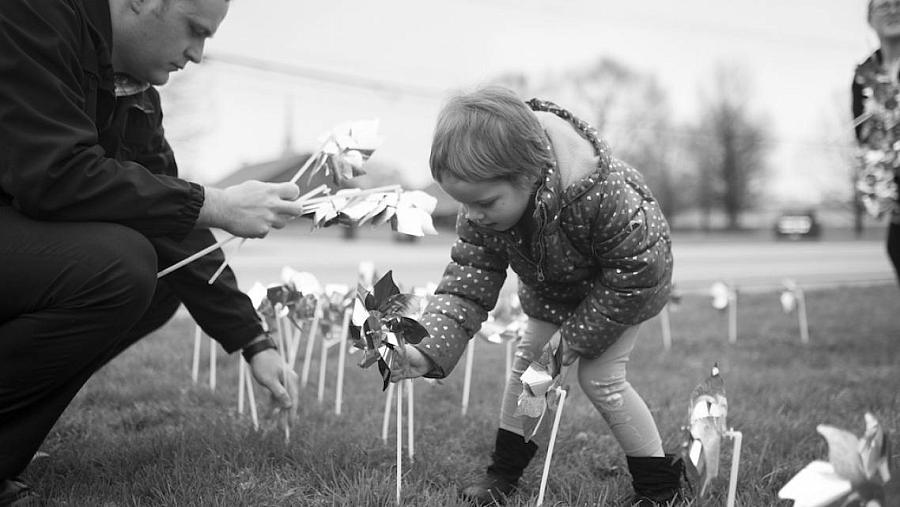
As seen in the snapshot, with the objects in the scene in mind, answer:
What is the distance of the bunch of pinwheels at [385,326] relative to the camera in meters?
2.17

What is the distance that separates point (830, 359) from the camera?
4.86 meters

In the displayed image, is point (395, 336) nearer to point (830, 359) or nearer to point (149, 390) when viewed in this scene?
point (149, 390)

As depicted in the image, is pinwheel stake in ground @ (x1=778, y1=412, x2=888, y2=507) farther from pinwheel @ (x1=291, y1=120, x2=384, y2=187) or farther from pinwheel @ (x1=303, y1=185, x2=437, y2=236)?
pinwheel @ (x1=291, y1=120, x2=384, y2=187)

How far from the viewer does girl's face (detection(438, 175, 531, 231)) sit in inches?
85.9

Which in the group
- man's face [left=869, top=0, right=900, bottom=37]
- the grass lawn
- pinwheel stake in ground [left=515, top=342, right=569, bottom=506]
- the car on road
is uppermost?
man's face [left=869, top=0, right=900, bottom=37]

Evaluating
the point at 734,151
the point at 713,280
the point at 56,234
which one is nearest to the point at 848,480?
the point at 56,234

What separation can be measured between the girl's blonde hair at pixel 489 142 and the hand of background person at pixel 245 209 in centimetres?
45

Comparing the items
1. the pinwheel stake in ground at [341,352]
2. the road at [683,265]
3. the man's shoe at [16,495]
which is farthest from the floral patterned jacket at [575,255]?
the road at [683,265]

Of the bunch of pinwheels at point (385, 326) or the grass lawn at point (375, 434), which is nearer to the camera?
the bunch of pinwheels at point (385, 326)

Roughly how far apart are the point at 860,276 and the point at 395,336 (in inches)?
491

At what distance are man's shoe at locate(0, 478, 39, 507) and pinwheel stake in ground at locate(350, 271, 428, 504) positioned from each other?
0.96m

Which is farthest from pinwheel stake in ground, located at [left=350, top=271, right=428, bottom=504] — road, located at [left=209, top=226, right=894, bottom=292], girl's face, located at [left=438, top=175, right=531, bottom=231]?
road, located at [left=209, top=226, right=894, bottom=292]

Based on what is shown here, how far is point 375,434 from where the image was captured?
291cm

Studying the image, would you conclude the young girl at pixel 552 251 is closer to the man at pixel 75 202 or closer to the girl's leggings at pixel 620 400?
the girl's leggings at pixel 620 400
